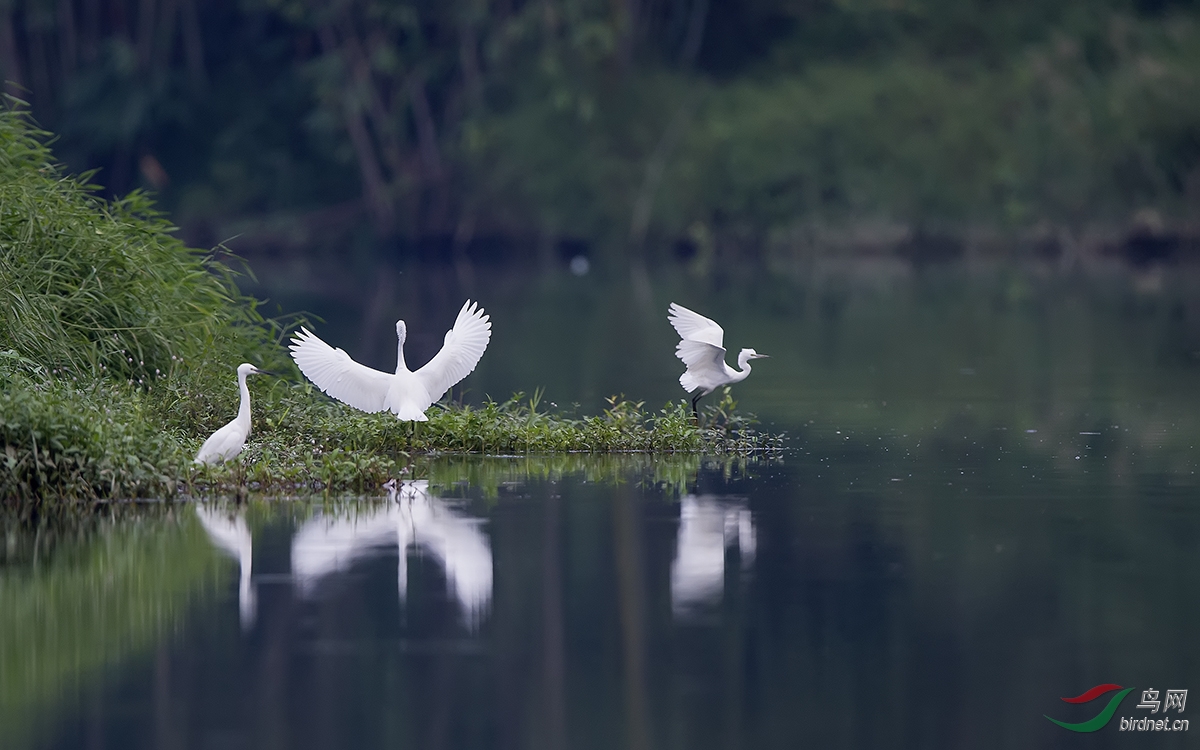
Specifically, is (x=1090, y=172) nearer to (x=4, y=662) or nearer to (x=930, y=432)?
(x=930, y=432)

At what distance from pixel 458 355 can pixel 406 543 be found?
123 inches

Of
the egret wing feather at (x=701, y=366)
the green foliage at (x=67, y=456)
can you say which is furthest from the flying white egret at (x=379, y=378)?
the egret wing feather at (x=701, y=366)

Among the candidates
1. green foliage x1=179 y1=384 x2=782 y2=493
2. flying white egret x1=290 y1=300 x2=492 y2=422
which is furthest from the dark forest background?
flying white egret x1=290 y1=300 x2=492 y2=422

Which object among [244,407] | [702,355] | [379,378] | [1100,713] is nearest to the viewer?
[1100,713]

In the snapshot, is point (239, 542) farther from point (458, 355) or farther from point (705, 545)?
point (458, 355)

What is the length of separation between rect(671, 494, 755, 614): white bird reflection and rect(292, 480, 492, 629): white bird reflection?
0.85m

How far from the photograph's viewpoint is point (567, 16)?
42781 mm

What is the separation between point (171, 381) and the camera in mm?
12430

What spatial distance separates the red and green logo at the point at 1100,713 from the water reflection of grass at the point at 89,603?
340 cm

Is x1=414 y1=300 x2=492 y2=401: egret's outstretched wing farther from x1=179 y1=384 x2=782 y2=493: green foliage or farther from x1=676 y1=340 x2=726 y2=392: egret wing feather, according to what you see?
x1=676 y1=340 x2=726 y2=392: egret wing feather

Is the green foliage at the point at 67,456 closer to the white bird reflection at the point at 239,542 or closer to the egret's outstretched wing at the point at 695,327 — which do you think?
the white bird reflection at the point at 239,542

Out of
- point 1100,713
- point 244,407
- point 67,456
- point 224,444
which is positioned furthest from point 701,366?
point 1100,713

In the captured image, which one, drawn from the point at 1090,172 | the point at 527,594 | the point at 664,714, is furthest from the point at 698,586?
the point at 1090,172

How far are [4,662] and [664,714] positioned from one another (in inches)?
98.2
